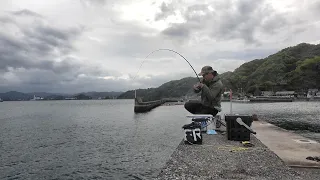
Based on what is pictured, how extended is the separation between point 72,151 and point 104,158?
413 cm

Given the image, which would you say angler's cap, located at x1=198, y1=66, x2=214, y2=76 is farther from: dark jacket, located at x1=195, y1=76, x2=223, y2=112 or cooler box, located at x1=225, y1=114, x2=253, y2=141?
cooler box, located at x1=225, y1=114, x2=253, y2=141

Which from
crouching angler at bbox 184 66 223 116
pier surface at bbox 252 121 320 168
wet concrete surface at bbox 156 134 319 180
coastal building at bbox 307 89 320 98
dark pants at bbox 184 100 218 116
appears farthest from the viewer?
coastal building at bbox 307 89 320 98

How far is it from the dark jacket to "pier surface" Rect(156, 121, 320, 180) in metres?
1.95

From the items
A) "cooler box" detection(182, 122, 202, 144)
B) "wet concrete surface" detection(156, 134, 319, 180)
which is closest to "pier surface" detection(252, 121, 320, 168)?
"wet concrete surface" detection(156, 134, 319, 180)

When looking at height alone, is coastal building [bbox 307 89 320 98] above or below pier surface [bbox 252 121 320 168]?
above

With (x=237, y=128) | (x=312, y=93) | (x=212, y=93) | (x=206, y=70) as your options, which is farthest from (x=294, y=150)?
(x=312, y=93)

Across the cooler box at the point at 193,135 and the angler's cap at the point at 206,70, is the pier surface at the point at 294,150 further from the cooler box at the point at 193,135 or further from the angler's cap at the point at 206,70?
the angler's cap at the point at 206,70

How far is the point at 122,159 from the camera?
15.8m

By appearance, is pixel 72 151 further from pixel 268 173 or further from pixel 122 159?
pixel 268 173

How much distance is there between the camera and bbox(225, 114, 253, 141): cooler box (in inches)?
367

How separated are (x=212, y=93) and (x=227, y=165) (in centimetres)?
381

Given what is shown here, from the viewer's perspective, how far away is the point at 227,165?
Result: 20.1 feet

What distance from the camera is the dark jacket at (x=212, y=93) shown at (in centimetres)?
934

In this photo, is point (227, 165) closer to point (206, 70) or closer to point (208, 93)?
point (208, 93)
